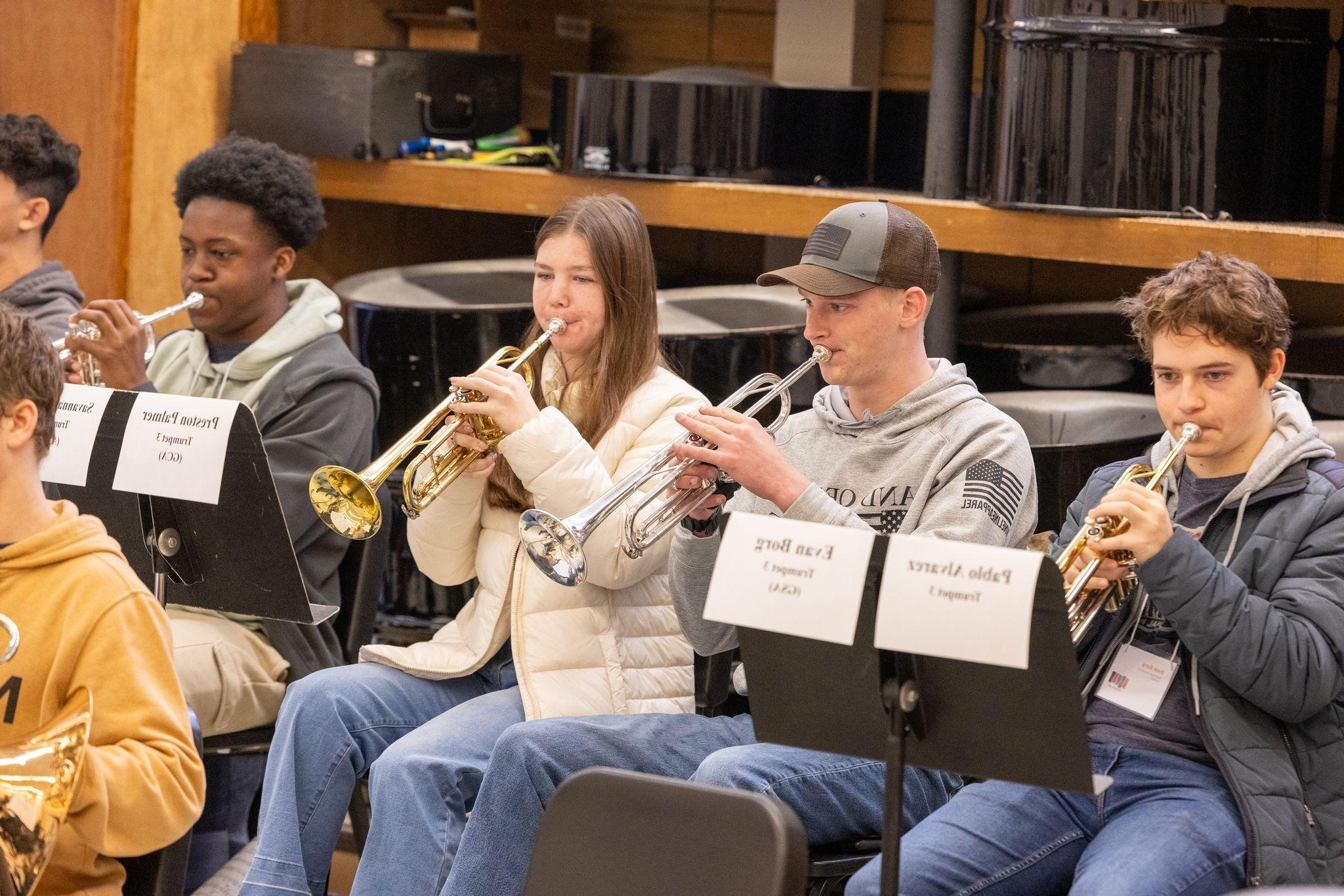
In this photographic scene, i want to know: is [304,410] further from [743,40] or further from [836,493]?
[743,40]

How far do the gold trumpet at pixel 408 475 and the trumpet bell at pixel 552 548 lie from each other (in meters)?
0.24

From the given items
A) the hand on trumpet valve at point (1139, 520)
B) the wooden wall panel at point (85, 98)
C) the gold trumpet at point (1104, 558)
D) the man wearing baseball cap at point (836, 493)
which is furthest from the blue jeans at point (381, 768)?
the wooden wall panel at point (85, 98)

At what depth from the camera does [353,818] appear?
2.78 m

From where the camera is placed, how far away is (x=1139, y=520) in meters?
1.92

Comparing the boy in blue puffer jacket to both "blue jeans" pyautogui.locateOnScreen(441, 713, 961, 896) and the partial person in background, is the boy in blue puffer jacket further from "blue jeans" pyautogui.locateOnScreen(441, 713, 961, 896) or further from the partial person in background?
the partial person in background

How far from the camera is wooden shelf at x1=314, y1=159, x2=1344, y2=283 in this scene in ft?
9.10

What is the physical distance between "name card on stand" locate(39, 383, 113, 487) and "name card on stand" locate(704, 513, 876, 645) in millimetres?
1146

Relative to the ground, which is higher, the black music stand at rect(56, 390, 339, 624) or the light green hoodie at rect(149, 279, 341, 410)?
the light green hoodie at rect(149, 279, 341, 410)

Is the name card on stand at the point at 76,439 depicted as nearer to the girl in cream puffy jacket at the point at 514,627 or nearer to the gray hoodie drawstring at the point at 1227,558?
the girl in cream puffy jacket at the point at 514,627

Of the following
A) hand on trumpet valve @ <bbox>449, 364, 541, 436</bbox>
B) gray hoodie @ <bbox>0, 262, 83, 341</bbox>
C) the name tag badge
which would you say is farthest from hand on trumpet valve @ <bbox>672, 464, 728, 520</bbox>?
gray hoodie @ <bbox>0, 262, 83, 341</bbox>

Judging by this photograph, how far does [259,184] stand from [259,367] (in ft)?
1.26

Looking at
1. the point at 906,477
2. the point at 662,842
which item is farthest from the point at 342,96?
the point at 662,842

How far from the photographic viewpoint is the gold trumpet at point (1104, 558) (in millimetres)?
2031

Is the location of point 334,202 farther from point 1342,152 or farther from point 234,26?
point 1342,152
